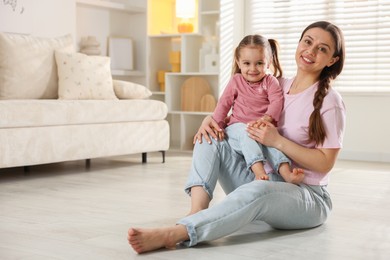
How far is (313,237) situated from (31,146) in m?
2.04

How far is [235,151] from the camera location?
91.6 inches

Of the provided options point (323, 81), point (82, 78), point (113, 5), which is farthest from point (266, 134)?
point (113, 5)

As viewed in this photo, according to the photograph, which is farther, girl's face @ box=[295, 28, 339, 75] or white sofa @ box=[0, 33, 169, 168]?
white sofa @ box=[0, 33, 169, 168]

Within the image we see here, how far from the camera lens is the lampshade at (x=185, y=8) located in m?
5.44

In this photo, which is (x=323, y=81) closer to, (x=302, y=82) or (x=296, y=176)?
(x=302, y=82)

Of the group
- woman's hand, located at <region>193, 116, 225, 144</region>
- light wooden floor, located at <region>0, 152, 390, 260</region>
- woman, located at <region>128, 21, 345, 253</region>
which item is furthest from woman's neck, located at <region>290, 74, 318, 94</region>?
light wooden floor, located at <region>0, 152, 390, 260</region>

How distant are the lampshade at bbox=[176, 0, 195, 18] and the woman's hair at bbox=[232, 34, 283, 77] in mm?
2993

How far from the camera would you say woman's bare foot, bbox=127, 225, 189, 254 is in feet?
6.11

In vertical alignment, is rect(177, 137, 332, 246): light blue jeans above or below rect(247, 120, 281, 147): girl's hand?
below

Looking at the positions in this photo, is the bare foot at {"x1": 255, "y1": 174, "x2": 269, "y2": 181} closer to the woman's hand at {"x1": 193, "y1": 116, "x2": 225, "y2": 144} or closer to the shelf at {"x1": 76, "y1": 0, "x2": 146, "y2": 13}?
the woman's hand at {"x1": 193, "y1": 116, "x2": 225, "y2": 144}

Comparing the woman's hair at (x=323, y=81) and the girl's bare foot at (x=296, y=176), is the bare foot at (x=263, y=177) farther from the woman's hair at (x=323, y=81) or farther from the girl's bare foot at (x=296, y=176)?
the woman's hair at (x=323, y=81)

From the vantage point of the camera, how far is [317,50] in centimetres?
219

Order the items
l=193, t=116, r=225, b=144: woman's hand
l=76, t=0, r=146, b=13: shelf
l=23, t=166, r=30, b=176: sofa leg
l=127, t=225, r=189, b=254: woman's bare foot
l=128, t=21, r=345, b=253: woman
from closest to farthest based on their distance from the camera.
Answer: l=127, t=225, r=189, b=254: woman's bare foot, l=128, t=21, r=345, b=253: woman, l=193, t=116, r=225, b=144: woman's hand, l=23, t=166, r=30, b=176: sofa leg, l=76, t=0, r=146, b=13: shelf

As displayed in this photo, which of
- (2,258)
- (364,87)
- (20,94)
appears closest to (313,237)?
(2,258)
